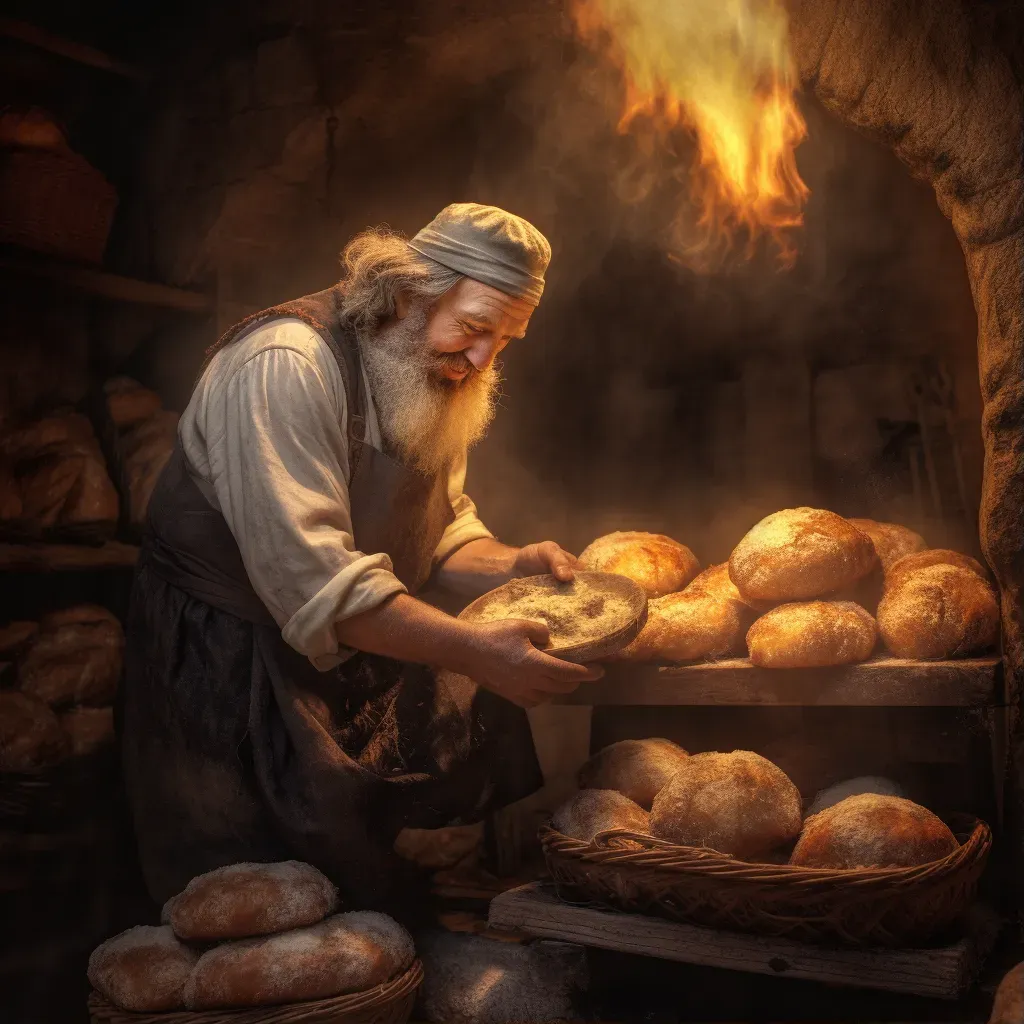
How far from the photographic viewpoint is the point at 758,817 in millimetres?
2875

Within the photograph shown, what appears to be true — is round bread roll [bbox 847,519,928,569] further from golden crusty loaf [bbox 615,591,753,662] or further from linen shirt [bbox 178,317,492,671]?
linen shirt [bbox 178,317,492,671]

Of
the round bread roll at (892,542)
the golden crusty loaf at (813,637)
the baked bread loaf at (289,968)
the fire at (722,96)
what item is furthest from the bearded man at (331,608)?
the round bread roll at (892,542)

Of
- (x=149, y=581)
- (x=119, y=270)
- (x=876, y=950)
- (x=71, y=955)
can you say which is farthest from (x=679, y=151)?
(x=71, y=955)

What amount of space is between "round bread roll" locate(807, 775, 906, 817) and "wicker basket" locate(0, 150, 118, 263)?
3.15m

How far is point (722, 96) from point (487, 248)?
1375mm

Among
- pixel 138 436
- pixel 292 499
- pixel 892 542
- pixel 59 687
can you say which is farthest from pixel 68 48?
pixel 892 542

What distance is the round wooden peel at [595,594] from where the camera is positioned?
2.99 metres

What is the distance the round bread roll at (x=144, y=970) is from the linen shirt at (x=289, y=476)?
2.44 ft

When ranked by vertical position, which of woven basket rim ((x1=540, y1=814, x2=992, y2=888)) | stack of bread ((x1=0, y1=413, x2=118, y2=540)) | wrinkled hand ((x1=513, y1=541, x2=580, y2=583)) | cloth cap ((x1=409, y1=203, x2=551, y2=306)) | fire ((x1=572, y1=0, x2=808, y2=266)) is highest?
fire ((x1=572, y1=0, x2=808, y2=266))

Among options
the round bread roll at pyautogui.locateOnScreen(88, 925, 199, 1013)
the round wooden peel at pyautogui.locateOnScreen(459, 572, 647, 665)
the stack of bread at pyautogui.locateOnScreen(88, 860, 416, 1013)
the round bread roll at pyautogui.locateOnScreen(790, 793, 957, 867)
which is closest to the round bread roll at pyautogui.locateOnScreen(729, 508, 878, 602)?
the round wooden peel at pyautogui.locateOnScreen(459, 572, 647, 665)

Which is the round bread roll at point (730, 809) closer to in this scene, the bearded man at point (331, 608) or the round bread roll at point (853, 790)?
the round bread roll at point (853, 790)

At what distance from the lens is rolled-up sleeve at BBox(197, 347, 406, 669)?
8.87 feet

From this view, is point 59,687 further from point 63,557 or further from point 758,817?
point 758,817

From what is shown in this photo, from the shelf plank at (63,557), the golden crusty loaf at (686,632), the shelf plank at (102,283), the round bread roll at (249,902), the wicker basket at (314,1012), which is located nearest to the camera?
the wicker basket at (314,1012)
